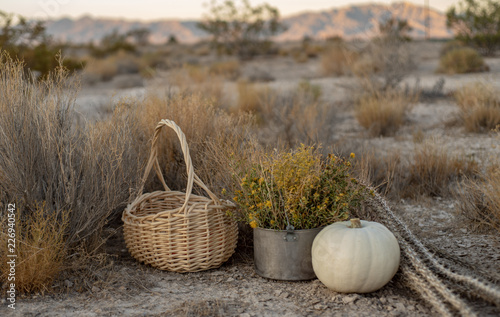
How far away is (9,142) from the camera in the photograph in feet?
10.7

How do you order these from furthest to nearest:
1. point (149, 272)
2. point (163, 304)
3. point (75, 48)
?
point (75, 48) → point (149, 272) → point (163, 304)

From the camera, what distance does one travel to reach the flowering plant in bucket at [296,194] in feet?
10.6

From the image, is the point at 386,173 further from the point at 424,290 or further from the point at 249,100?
the point at 249,100

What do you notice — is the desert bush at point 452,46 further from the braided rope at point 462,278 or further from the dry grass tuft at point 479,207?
the braided rope at point 462,278

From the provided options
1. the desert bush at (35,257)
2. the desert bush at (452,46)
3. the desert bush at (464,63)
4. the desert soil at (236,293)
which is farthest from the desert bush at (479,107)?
the desert bush at (452,46)

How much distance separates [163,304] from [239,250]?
1044mm

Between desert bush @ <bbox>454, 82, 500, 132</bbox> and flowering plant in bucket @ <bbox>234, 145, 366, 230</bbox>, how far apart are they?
16.4 feet

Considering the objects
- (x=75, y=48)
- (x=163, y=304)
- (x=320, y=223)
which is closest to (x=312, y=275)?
(x=320, y=223)

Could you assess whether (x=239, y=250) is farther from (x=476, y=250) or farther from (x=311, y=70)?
(x=311, y=70)

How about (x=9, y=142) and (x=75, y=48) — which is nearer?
(x=9, y=142)

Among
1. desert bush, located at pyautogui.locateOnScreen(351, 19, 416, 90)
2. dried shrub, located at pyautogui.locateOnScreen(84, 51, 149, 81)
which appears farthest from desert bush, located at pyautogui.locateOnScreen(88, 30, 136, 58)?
desert bush, located at pyautogui.locateOnScreen(351, 19, 416, 90)

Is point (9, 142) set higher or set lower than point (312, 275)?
higher

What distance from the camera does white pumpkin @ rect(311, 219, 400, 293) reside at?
2949 mm

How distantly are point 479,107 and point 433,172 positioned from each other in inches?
109
